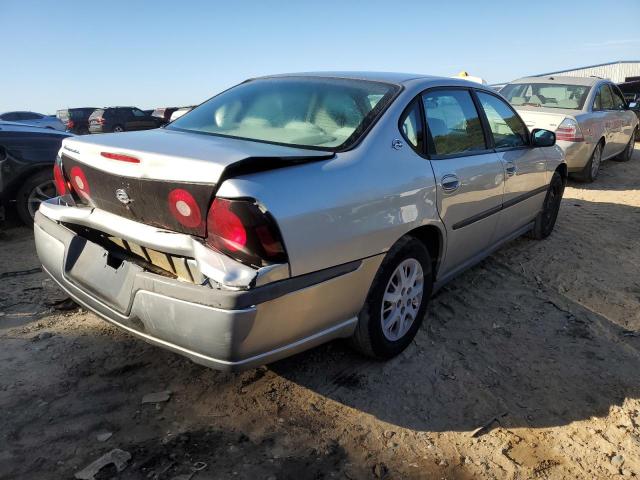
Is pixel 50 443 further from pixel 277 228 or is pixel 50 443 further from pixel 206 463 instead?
pixel 277 228

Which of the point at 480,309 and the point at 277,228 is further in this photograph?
the point at 480,309

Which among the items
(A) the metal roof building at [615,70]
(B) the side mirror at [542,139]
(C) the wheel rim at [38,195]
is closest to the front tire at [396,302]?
(B) the side mirror at [542,139]

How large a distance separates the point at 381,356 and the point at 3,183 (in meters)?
4.20

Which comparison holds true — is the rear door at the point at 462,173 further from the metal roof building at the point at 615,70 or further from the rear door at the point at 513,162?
the metal roof building at the point at 615,70

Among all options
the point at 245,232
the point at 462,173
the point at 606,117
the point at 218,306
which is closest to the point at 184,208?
the point at 245,232

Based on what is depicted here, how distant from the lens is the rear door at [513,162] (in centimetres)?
377

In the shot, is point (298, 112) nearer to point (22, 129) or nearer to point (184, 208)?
point (184, 208)

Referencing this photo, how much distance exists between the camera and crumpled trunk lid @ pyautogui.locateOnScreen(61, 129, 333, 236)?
200cm

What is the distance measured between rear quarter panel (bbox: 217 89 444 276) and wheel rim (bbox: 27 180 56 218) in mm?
3994

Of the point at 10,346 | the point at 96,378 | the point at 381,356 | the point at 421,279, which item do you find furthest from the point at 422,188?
the point at 10,346

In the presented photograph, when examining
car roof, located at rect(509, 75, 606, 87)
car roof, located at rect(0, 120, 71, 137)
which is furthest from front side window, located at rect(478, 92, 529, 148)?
car roof, located at rect(509, 75, 606, 87)

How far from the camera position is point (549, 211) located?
507cm

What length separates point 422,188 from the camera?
8.98 feet

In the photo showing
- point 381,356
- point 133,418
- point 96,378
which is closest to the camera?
point 133,418
